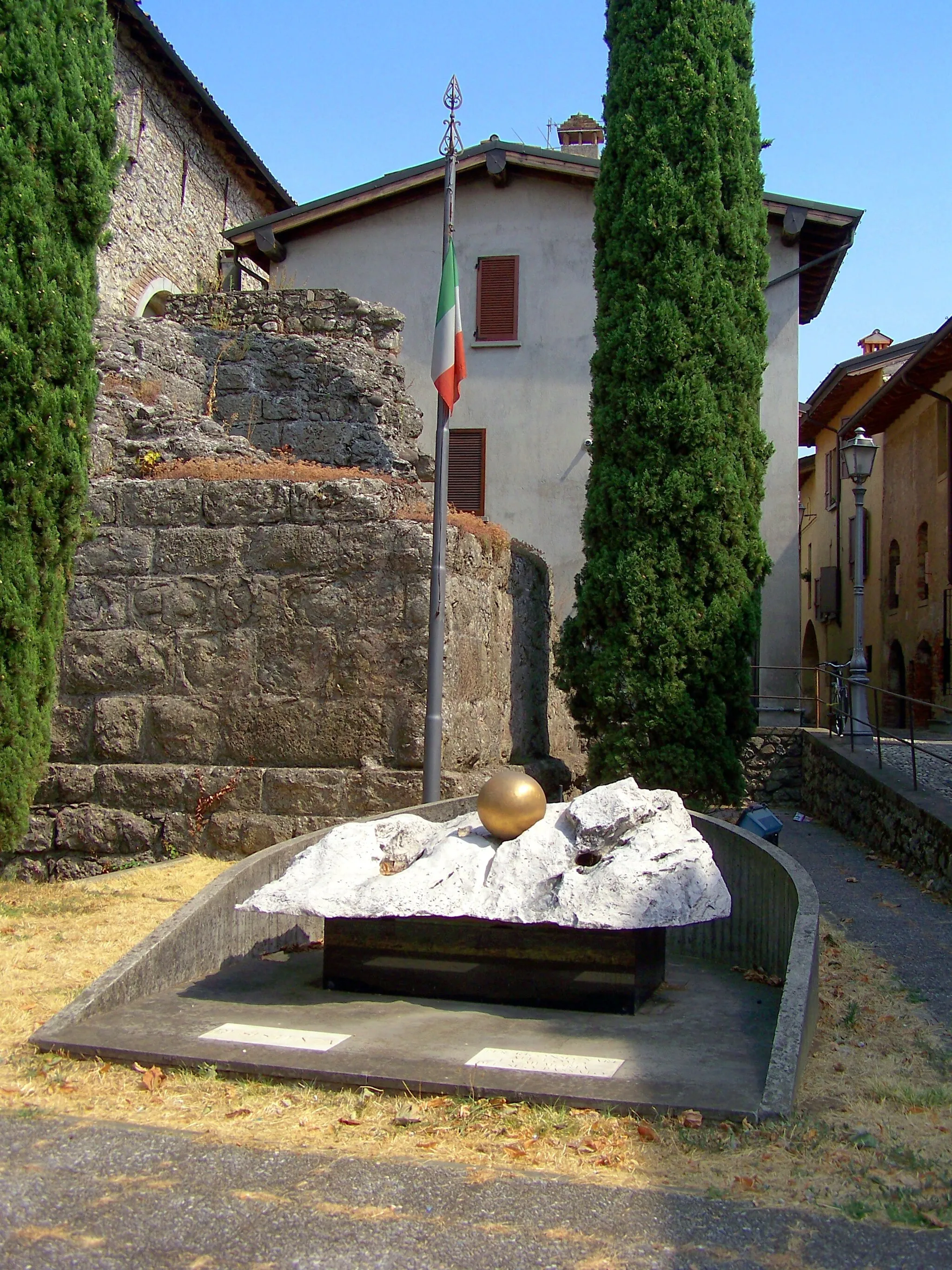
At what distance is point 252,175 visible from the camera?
77.2 ft

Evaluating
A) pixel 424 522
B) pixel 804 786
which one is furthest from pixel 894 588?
pixel 424 522

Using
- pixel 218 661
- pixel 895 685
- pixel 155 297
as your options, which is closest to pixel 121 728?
pixel 218 661

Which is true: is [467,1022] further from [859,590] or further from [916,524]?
[916,524]

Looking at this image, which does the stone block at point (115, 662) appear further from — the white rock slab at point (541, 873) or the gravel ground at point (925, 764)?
the gravel ground at point (925, 764)

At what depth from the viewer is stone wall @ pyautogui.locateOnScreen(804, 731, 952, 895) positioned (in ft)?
25.8

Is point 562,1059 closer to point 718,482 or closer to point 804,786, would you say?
point 718,482

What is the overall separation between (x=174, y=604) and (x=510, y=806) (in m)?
3.97

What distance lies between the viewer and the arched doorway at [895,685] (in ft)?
76.5

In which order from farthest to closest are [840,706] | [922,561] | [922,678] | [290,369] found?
[922,561] < [922,678] < [840,706] < [290,369]

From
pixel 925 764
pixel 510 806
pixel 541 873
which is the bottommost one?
pixel 925 764

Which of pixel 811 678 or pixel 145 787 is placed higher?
pixel 811 678

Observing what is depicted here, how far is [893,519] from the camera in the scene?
24.1 meters

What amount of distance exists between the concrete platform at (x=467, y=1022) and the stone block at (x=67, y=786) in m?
2.98

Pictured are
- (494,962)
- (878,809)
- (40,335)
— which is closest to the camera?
(494,962)
